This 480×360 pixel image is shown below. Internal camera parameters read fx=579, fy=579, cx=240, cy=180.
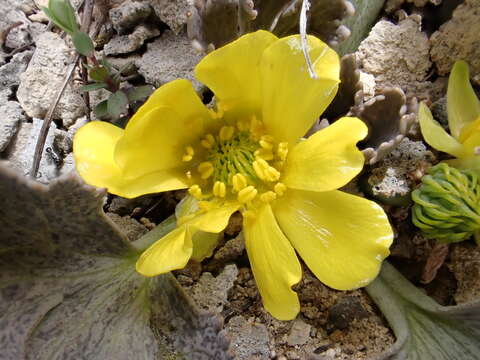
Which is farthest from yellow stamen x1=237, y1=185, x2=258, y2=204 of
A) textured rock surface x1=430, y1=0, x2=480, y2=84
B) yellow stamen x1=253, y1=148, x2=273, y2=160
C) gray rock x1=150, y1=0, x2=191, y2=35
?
textured rock surface x1=430, y1=0, x2=480, y2=84

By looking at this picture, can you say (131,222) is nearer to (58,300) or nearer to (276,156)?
(58,300)

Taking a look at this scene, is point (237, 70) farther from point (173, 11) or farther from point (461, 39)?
point (461, 39)

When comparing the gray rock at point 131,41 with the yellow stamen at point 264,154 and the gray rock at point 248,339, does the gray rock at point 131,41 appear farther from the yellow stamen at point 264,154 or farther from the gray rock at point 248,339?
the gray rock at point 248,339

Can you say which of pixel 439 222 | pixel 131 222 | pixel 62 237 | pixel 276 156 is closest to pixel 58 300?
pixel 62 237

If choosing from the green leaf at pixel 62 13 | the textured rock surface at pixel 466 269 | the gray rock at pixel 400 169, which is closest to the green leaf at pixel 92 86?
the green leaf at pixel 62 13

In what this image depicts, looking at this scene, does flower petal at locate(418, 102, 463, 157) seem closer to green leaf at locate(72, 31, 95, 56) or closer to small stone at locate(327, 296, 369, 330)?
small stone at locate(327, 296, 369, 330)

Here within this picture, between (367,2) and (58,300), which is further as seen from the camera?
(367,2)

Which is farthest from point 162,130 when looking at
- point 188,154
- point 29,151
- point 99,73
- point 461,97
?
point 461,97
